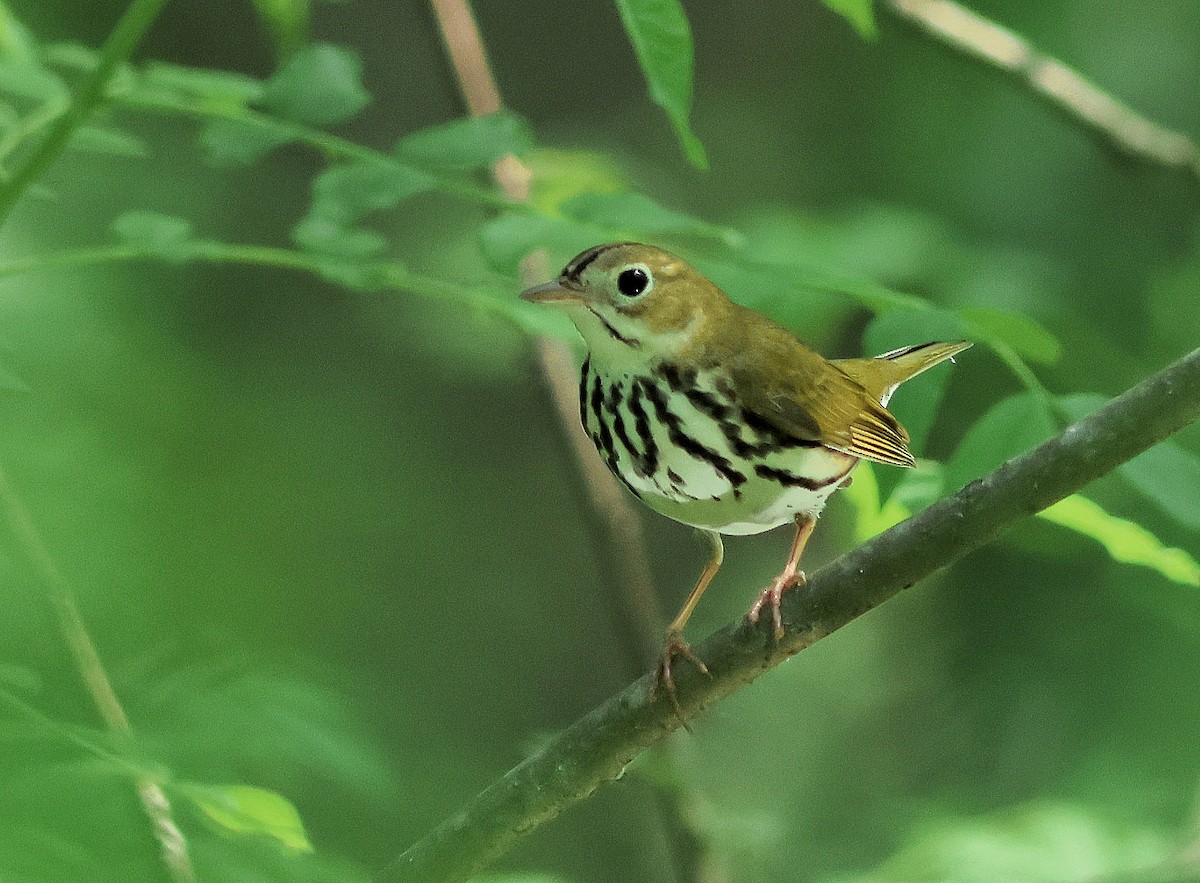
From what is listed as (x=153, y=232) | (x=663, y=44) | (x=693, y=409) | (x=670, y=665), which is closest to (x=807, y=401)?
(x=693, y=409)

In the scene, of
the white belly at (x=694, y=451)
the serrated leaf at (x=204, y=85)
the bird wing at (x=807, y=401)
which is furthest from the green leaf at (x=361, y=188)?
the bird wing at (x=807, y=401)

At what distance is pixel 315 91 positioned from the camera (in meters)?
1.69

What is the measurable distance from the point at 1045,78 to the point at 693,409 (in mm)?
1611

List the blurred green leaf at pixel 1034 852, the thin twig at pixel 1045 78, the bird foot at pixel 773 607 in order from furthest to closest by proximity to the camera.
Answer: the thin twig at pixel 1045 78
the blurred green leaf at pixel 1034 852
the bird foot at pixel 773 607

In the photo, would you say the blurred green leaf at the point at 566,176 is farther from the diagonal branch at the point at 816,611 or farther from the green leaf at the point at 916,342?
the diagonal branch at the point at 816,611

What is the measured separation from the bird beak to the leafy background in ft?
0.17

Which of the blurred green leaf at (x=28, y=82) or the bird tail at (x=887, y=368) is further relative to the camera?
the bird tail at (x=887, y=368)

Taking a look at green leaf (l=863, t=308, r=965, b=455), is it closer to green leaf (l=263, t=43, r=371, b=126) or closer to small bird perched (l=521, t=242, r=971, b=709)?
small bird perched (l=521, t=242, r=971, b=709)

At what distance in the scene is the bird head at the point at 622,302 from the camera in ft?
5.41

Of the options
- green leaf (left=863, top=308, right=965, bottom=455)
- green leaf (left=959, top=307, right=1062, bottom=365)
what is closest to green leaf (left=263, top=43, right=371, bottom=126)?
green leaf (left=863, top=308, right=965, bottom=455)

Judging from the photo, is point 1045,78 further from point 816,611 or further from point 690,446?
point 816,611

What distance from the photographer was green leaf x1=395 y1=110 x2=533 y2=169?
1.62 meters

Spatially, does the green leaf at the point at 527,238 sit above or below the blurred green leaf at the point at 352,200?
below

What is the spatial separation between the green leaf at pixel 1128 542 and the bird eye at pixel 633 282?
525 mm
